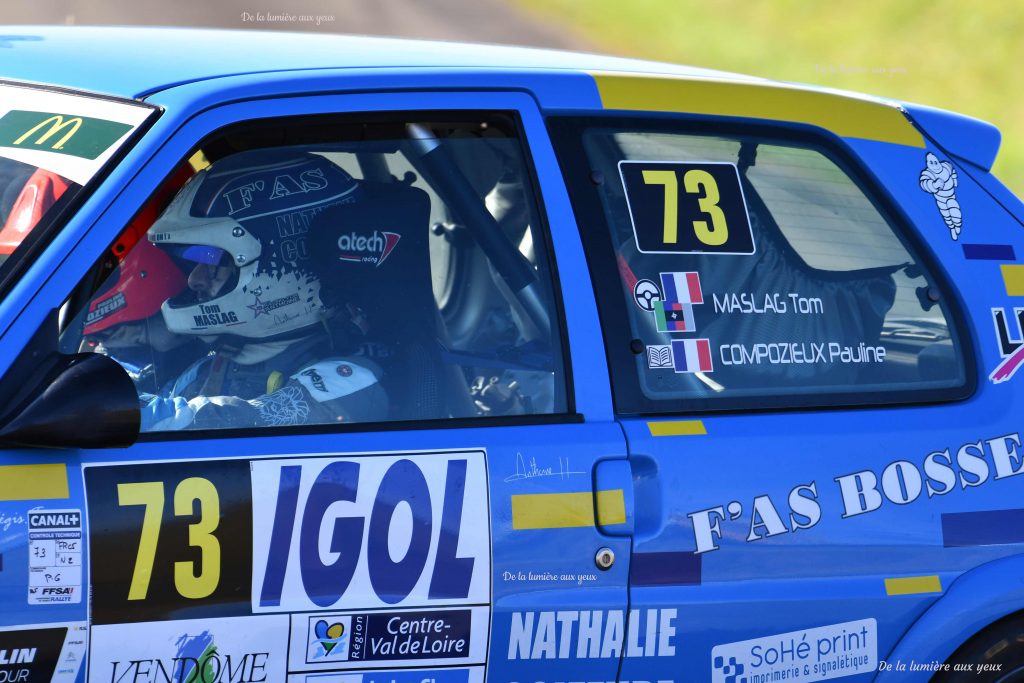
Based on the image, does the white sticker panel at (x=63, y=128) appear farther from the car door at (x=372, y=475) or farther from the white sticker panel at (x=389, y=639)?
the white sticker panel at (x=389, y=639)

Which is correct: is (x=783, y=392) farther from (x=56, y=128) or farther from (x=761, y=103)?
(x=56, y=128)

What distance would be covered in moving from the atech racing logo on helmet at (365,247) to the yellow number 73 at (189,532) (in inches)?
21.5

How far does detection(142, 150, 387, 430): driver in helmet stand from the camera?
2.39 metres

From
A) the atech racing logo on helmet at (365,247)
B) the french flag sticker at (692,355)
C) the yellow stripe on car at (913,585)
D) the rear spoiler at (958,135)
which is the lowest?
the yellow stripe on car at (913,585)

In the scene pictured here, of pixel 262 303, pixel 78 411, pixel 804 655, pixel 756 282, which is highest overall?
pixel 756 282

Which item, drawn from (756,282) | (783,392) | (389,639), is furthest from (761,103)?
(389,639)

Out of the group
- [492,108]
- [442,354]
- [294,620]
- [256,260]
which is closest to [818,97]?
[492,108]

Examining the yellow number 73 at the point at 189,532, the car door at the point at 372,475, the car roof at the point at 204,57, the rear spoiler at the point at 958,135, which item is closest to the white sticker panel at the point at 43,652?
the car door at the point at 372,475

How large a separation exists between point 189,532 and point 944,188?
1.82 meters

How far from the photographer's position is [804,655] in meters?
2.56

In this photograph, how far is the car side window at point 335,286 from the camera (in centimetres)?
236

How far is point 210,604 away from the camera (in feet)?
7.22

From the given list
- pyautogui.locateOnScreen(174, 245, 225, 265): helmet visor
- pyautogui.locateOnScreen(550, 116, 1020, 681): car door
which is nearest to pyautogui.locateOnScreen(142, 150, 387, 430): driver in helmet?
pyautogui.locateOnScreen(174, 245, 225, 265): helmet visor

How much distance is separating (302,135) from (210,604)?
0.90 metres
